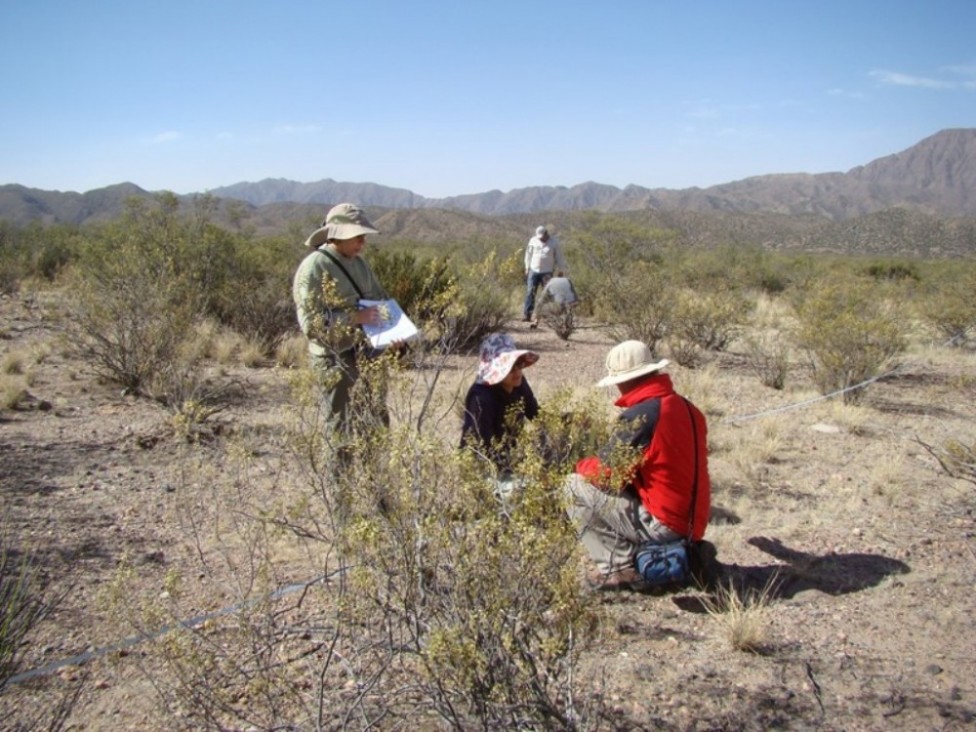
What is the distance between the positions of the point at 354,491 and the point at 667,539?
1701 millimetres

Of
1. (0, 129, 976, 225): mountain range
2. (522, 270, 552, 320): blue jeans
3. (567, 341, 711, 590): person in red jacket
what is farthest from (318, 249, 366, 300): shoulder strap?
(0, 129, 976, 225): mountain range

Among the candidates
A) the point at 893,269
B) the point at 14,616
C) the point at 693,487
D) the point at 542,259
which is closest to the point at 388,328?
the point at 693,487

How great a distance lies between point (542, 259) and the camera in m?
11.0

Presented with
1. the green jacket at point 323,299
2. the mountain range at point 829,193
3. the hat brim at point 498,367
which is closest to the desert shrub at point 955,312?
the hat brim at point 498,367

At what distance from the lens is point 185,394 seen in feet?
19.8

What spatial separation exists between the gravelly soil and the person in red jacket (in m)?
0.30

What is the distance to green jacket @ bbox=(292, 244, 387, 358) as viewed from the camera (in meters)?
3.42

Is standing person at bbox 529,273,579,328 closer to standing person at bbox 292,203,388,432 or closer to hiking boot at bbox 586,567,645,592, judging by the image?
standing person at bbox 292,203,388,432

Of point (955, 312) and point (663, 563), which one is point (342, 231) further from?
point (955, 312)

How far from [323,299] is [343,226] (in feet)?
1.93

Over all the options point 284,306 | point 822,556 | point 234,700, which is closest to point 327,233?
point 234,700

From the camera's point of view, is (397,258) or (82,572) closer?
(82,572)

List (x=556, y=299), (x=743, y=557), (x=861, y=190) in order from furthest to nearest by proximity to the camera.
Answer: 1. (x=861, y=190)
2. (x=556, y=299)
3. (x=743, y=557)

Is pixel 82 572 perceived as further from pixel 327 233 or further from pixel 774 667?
pixel 774 667
